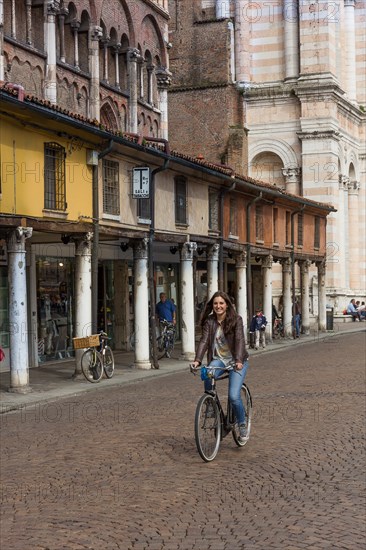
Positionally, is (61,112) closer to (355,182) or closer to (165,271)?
(165,271)

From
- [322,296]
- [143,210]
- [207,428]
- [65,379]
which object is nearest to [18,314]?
[65,379]

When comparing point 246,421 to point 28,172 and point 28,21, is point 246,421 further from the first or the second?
point 28,21

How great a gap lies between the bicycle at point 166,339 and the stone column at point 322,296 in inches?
633

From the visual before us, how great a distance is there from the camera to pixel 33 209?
20453 mm

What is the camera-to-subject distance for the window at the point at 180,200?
28281 mm

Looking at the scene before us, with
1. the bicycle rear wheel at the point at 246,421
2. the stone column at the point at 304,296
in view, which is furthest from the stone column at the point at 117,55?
the bicycle rear wheel at the point at 246,421

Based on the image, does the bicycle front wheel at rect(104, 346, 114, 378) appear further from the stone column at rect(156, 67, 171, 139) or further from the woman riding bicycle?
the stone column at rect(156, 67, 171, 139)

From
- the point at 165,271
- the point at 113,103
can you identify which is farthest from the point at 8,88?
the point at 113,103

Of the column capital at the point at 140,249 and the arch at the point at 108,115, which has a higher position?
the arch at the point at 108,115

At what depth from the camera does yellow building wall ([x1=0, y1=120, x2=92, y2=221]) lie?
19438mm

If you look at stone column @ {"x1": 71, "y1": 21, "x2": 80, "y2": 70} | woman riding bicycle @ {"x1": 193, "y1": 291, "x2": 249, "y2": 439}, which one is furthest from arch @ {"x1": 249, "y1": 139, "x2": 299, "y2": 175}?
woman riding bicycle @ {"x1": 193, "y1": 291, "x2": 249, "y2": 439}

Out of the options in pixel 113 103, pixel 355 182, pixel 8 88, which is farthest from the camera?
pixel 355 182

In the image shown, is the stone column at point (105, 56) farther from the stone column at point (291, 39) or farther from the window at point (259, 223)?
the stone column at point (291, 39)

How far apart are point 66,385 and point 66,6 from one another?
19675 millimetres
